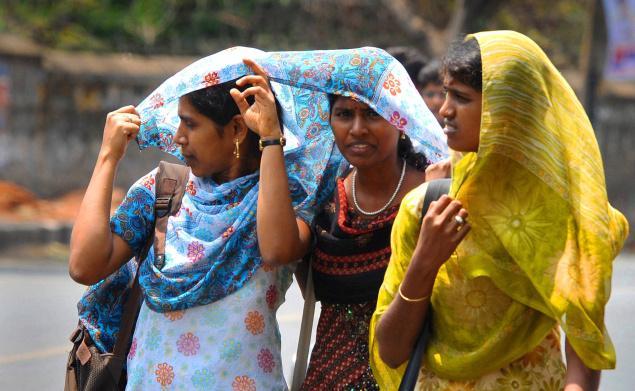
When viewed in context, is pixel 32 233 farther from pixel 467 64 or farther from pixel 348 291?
pixel 467 64

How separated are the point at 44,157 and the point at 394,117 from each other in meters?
13.8

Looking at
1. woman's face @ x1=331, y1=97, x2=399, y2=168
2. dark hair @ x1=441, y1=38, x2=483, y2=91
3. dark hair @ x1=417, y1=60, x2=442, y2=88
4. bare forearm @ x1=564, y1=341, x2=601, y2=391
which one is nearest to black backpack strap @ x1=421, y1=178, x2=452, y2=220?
dark hair @ x1=441, y1=38, x2=483, y2=91

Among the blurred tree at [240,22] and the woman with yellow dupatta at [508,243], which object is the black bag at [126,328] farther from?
the blurred tree at [240,22]

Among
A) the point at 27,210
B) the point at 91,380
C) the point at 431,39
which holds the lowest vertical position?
the point at 27,210

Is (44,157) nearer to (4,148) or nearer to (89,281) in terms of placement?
(4,148)

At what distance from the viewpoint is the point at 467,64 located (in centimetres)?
282

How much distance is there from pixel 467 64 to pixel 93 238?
50.2 inches

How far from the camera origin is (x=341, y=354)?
350 cm

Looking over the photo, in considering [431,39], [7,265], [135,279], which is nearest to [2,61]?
[7,265]

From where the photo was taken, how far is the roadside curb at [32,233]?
13.6m

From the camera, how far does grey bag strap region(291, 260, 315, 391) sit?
12.0 feet

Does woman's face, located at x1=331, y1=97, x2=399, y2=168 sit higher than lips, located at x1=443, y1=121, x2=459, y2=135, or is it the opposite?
lips, located at x1=443, y1=121, x2=459, y2=135

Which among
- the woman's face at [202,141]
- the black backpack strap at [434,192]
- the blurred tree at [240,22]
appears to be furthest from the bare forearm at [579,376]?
the blurred tree at [240,22]

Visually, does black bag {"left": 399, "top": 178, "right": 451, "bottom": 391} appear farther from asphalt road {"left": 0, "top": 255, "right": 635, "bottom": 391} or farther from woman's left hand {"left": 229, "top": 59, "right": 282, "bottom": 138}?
asphalt road {"left": 0, "top": 255, "right": 635, "bottom": 391}
